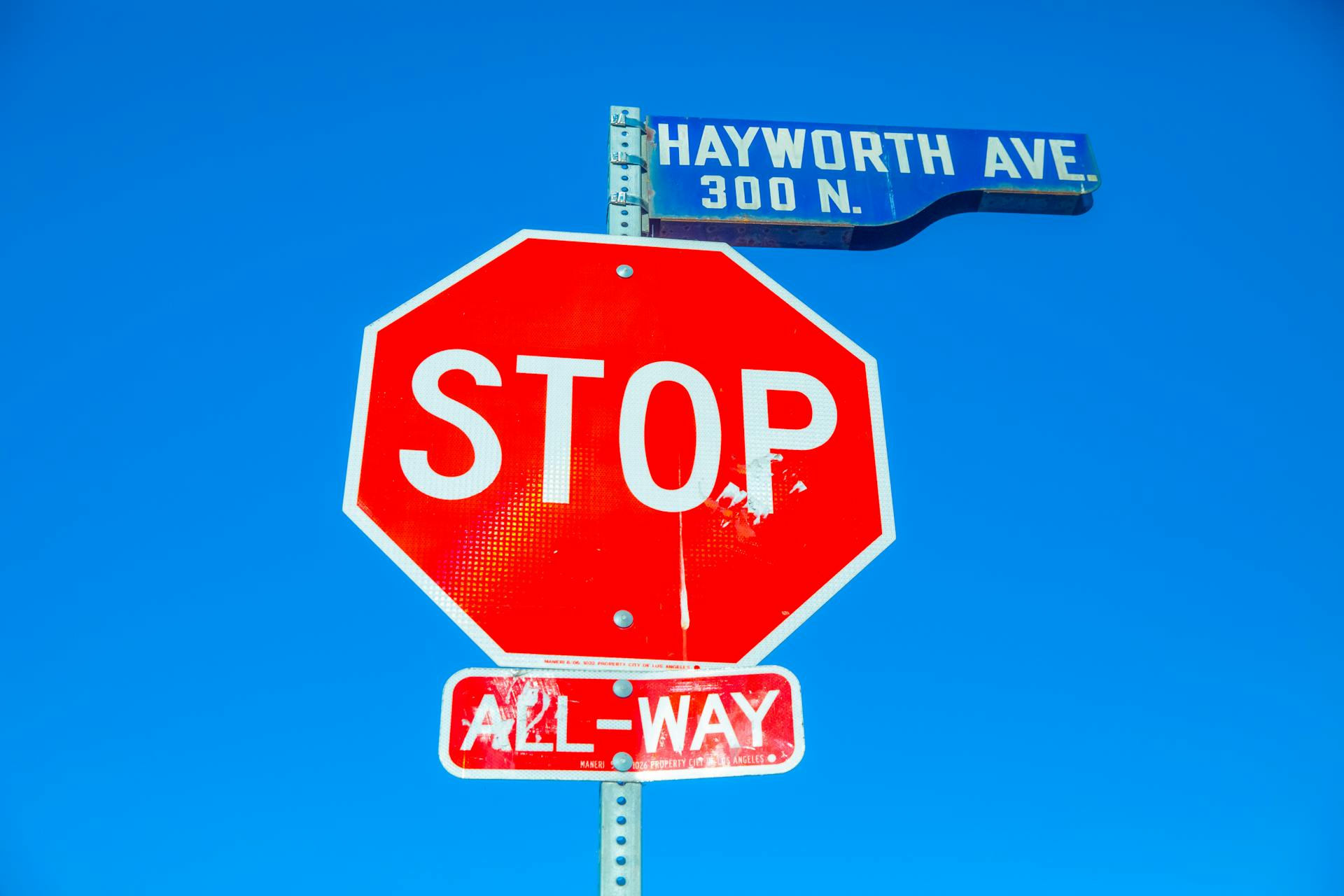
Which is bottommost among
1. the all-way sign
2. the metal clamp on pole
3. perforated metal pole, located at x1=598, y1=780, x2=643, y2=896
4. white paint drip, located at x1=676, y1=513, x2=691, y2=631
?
perforated metal pole, located at x1=598, y1=780, x2=643, y2=896

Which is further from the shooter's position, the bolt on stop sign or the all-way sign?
the bolt on stop sign

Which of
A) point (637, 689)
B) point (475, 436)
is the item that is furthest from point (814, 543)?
point (475, 436)

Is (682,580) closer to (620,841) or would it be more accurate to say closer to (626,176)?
(620,841)

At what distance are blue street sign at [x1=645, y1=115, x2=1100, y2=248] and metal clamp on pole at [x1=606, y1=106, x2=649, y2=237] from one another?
19 mm

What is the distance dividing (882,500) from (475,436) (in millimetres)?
558

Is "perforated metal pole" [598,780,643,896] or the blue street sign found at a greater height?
the blue street sign

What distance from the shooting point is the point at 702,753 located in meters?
1.24

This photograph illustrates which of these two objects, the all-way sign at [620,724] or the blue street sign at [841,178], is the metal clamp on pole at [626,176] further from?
the all-way sign at [620,724]

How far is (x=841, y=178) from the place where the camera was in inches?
75.2

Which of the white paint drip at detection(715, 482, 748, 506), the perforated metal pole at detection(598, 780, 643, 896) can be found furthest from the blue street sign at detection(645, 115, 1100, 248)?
the perforated metal pole at detection(598, 780, 643, 896)

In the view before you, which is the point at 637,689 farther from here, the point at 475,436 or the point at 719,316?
the point at 719,316

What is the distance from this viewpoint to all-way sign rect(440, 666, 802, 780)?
1.21 meters

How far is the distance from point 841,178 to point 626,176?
1.25 feet

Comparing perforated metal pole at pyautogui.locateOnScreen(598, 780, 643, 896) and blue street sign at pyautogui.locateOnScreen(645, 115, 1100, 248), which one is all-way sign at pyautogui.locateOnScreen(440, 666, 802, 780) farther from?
blue street sign at pyautogui.locateOnScreen(645, 115, 1100, 248)
